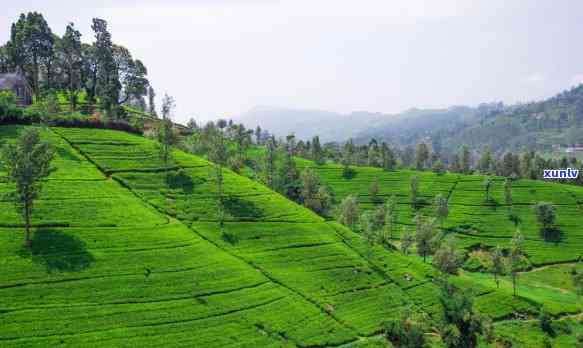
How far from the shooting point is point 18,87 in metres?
135

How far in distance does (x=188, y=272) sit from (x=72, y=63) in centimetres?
11184

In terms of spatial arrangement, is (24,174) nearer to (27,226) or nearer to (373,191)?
(27,226)

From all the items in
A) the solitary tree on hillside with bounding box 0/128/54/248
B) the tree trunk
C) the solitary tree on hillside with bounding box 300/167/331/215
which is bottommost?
the solitary tree on hillside with bounding box 300/167/331/215

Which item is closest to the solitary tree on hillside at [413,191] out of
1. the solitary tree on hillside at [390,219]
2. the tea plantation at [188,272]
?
the solitary tree on hillside at [390,219]

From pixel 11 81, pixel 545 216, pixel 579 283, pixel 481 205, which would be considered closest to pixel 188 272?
pixel 579 283

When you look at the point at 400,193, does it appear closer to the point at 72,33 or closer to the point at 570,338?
the point at 570,338

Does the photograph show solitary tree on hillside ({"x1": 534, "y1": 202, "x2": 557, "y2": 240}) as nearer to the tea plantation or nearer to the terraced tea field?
the terraced tea field

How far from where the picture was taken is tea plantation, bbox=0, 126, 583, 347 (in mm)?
56750

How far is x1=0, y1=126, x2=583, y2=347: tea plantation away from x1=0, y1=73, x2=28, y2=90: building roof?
126ft

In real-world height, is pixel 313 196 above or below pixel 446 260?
above

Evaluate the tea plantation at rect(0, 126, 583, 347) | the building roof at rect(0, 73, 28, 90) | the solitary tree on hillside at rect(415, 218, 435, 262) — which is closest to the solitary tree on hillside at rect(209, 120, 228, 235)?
the tea plantation at rect(0, 126, 583, 347)

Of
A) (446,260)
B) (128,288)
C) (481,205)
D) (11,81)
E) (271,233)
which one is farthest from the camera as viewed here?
(481,205)

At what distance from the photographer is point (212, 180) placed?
103m

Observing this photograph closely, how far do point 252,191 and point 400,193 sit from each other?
7657cm
